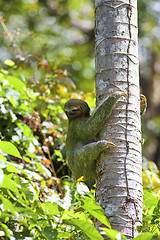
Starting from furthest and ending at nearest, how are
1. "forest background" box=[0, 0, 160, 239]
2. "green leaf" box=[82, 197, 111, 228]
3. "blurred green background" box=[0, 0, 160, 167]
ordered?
1. "blurred green background" box=[0, 0, 160, 167]
2. "forest background" box=[0, 0, 160, 239]
3. "green leaf" box=[82, 197, 111, 228]

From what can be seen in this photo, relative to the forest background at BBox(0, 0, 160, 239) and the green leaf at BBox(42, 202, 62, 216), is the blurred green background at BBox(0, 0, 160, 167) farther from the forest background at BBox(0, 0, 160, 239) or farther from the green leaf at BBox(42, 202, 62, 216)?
the green leaf at BBox(42, 202, 62, 216)

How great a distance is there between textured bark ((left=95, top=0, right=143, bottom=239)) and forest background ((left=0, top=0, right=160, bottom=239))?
11 centimetres

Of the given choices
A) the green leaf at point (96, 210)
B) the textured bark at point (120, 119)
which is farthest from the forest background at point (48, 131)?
the textured bark at point (120, 119)

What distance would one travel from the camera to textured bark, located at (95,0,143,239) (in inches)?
66.2

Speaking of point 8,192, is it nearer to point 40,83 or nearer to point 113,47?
point 113,47

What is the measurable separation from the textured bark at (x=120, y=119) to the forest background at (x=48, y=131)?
114mm

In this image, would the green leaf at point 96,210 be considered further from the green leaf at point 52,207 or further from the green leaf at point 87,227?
the green leaf at point 52,207

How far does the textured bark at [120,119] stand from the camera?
168 centimetres

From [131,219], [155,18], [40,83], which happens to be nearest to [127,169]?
[131,219]

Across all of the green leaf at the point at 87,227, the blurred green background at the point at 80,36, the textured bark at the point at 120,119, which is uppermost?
the blurred green background at the point at 80,36

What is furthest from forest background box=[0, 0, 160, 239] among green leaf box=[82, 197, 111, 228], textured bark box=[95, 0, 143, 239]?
textured bark box=[95, 0, 143, 239]

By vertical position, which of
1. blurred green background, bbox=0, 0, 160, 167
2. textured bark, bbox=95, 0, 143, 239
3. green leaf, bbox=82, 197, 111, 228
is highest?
blurred green background, bbox=0, 0, 160, 167

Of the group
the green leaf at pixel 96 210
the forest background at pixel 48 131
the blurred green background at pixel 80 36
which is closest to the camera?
the green leaf at pixel 96 210

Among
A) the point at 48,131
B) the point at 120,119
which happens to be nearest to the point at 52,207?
the point at 120,119
